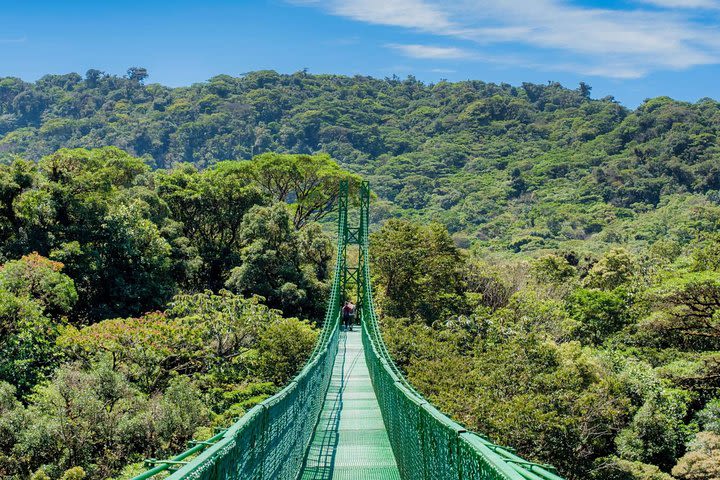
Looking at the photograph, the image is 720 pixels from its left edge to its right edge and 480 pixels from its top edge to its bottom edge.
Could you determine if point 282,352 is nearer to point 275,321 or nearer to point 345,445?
point 275,321

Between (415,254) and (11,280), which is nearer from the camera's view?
(11,280)

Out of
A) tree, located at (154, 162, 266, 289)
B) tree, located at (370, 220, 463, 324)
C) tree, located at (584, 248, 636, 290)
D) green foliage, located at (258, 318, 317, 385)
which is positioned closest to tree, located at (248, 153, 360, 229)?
tree, located at (154, 162, 266, 289)

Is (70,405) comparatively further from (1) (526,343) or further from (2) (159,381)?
(1) (526,343)

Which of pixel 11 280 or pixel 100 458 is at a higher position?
pixel 11 280

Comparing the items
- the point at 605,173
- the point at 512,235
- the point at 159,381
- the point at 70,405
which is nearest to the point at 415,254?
the point at 159,381

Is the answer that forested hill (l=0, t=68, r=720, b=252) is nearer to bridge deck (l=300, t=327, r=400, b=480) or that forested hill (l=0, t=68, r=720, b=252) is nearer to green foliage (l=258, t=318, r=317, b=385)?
green foliage (l=258, t=318, r=317, b=385)

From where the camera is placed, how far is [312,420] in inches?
280

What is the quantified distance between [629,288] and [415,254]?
7.72 meters

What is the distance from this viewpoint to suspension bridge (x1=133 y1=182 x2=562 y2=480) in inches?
101

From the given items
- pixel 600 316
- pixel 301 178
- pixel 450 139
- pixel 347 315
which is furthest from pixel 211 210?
pixel 450 139

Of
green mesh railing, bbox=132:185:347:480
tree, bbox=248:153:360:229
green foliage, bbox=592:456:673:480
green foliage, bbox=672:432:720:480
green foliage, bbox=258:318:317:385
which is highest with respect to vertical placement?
tree, bbox=248:153:360:229

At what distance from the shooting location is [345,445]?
691 cm

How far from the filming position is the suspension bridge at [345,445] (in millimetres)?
2562

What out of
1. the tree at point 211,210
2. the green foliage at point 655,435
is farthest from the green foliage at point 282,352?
the tree at point 211,210
